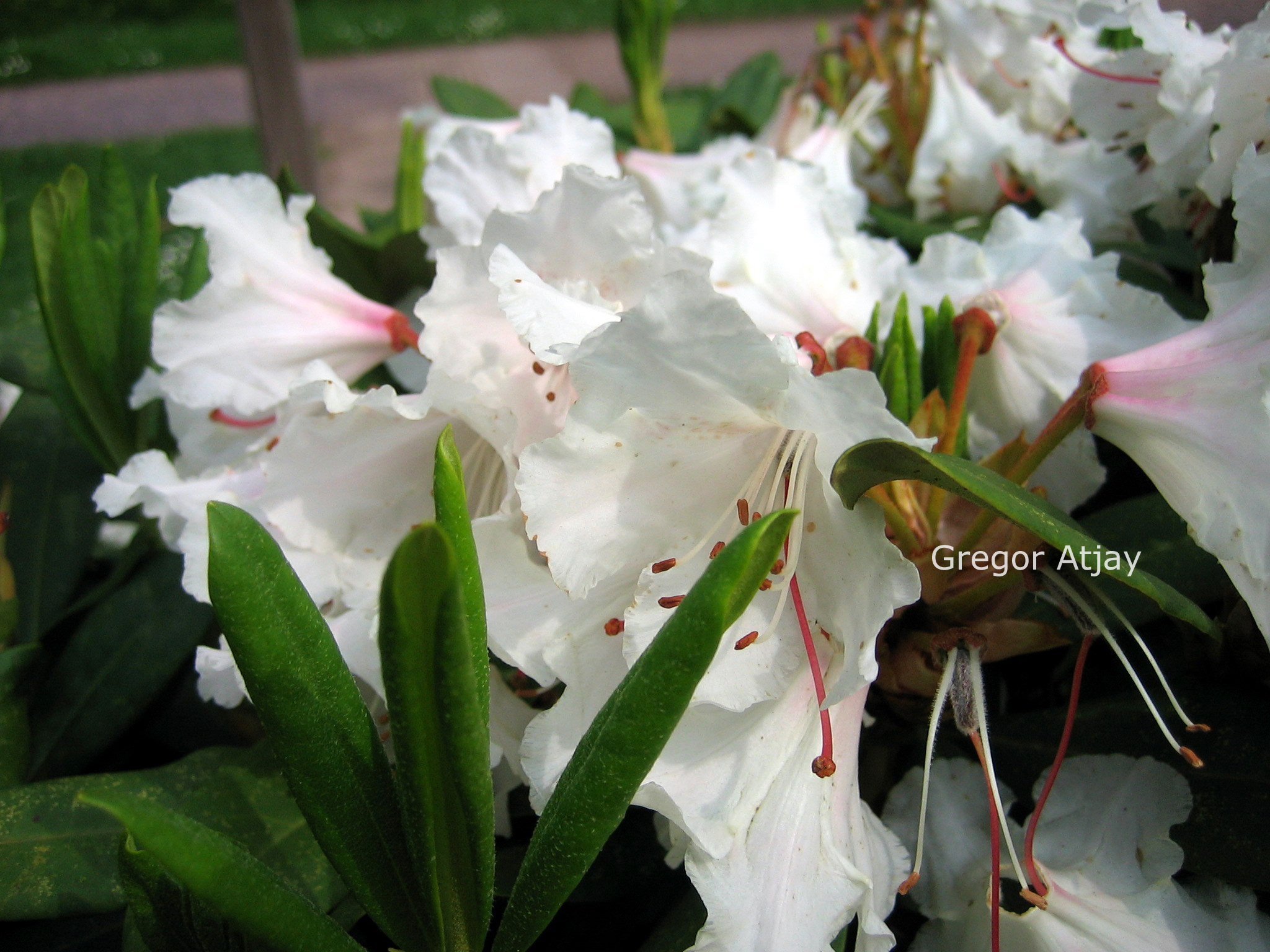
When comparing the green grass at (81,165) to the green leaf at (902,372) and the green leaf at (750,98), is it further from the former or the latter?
the green leaf at (750,98)

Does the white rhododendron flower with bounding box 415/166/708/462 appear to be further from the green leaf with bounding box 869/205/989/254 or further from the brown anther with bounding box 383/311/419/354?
the green leaf with bounding box 869/205/989/254

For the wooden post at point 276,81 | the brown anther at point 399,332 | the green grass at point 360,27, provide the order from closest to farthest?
the brown anther at point 399,332
the green grass at point 360,27
the wooden post at point 276,81

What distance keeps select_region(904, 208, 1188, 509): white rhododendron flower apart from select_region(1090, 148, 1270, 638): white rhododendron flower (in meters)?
0.11

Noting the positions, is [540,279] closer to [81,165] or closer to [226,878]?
[226,878]

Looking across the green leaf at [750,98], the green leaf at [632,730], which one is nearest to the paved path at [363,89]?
the green leaf at [750,98]

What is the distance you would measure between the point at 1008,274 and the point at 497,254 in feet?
1.28

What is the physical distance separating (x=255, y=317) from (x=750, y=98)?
1.08 metres

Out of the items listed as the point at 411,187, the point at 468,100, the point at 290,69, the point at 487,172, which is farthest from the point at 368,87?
the point at 487,172

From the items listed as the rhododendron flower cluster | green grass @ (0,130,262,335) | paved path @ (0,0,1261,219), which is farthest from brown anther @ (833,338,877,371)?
paved path @ (0,0,1261,219)

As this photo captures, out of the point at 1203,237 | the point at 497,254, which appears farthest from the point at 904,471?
the point at 1203,237

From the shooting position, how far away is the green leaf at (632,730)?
1.22 feet

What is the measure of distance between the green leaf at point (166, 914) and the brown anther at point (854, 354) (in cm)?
46

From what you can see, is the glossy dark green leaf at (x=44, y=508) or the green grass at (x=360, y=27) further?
the green grass at (x=360, y=27)

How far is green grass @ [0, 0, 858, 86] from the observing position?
7.01 ft
